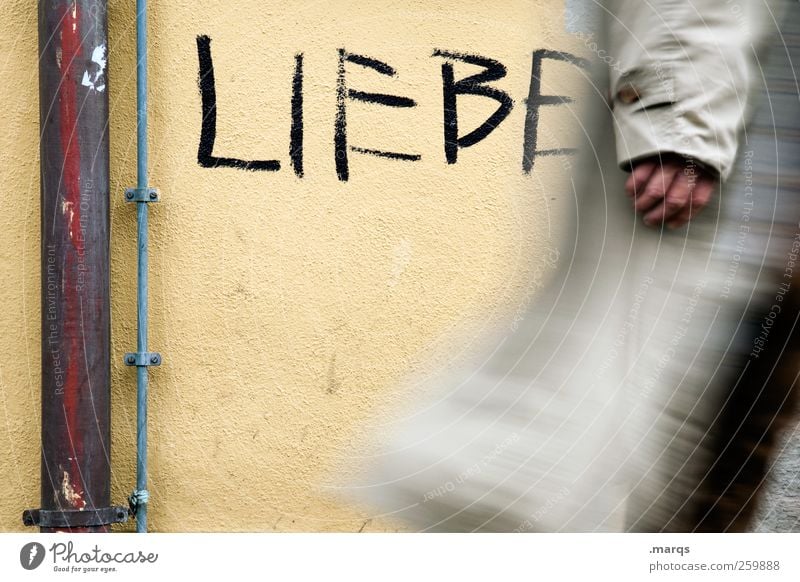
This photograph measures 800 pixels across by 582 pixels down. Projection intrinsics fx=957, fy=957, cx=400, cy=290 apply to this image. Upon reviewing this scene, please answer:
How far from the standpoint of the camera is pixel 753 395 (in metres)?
2.76

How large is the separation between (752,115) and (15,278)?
6.84ft

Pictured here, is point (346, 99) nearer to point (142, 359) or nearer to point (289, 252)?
point (289, 252)

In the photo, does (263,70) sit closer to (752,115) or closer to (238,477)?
(238,477)

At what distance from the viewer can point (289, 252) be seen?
265 centimetres

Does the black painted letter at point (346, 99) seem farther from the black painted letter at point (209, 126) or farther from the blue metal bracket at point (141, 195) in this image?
the blue metal bracket at point (141, 195)

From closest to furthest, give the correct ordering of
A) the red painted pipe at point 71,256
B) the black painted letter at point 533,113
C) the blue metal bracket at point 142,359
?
the red painted pipe at point 71,256 → the blue metal bracket at point 142,359 → the black painted letter at point 533,113

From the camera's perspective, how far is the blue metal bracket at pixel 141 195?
2.56 meters

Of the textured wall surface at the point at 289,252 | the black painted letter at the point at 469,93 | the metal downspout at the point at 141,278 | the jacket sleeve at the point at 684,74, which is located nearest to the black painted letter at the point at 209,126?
the textured wall surface at the point at 289,252

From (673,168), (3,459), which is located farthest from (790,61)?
(3,459)

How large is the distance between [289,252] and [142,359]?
489 millimetres
